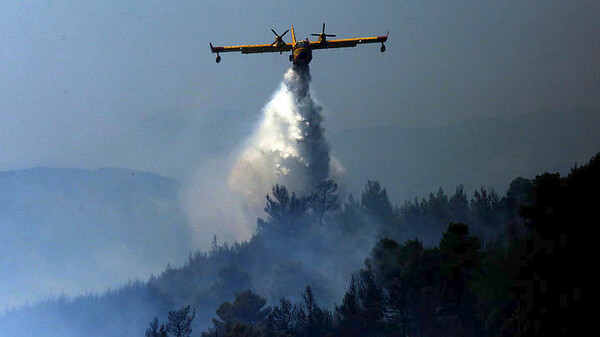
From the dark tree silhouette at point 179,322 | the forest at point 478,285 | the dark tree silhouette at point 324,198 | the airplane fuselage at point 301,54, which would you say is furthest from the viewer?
the dark tree silhouette at point 324,198

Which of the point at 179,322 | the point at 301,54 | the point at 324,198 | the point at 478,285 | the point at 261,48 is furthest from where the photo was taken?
the point at 324,198

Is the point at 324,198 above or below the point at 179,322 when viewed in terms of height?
above

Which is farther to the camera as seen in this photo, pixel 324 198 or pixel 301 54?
pixel 324 198

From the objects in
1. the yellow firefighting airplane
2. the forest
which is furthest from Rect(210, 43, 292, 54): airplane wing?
the forest

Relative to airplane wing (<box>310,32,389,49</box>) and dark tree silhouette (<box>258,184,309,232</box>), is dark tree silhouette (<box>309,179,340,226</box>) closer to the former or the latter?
dark tree silhouette (<box>258,184,309,232</box>)

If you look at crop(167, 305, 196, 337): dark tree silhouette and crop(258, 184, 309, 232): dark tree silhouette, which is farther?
crop(258, 184, 309, 232): dark tree silhouette

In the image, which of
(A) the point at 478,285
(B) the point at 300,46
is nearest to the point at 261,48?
(B) the point at 300,46

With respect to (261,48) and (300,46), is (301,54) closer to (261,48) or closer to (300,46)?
(300,46)

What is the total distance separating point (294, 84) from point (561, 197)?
78961mm

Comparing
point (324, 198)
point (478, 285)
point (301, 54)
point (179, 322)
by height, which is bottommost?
point (478, 285)

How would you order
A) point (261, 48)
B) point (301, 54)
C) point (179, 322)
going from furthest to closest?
point (261, 48) < point (301, 54) < point (179, 322)

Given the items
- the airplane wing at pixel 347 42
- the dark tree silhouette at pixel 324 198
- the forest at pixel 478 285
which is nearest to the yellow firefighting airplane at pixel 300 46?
the airplane wing at pixel 347 42

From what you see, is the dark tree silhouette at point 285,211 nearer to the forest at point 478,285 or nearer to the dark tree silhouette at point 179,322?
the forest at point 478,285

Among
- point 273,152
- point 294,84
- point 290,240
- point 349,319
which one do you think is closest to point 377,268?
point 349,319
